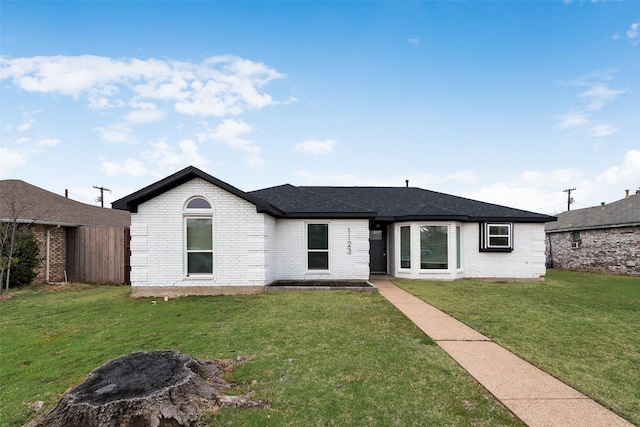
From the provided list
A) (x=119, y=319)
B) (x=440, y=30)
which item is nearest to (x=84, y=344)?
(x=119, y=319)

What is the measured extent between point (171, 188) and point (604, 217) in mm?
23698

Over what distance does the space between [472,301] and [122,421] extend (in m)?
8.60

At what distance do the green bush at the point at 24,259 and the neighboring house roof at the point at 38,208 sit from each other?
692mm

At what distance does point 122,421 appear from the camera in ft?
8.43

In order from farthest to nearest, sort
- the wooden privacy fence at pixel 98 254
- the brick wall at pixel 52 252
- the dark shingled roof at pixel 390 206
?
the wooden privacy fence at pixel 98 254, the brick wall at pixel 52 252, the dark shingled roof at pixel 390 206

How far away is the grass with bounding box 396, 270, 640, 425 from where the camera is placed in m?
3.70

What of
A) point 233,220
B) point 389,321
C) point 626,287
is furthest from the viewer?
point 626,287

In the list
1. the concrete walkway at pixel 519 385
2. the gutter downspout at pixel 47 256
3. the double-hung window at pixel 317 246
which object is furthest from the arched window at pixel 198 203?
the gutter downspout at pixel 47 256

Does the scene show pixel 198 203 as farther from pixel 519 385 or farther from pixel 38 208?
pixel 38 208

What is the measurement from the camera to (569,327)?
6.09 metres

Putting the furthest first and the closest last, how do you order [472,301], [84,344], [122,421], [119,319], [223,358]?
1. [472,301]
2. [119,319]
3. [84,344]
4. [223,358]
5. [122,421]

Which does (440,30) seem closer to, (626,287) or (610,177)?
(626,287)

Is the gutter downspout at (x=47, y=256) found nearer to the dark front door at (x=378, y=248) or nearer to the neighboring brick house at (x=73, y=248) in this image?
the neighboring brick house at (x=73, y=248)

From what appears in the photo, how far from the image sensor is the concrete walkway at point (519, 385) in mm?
2943
